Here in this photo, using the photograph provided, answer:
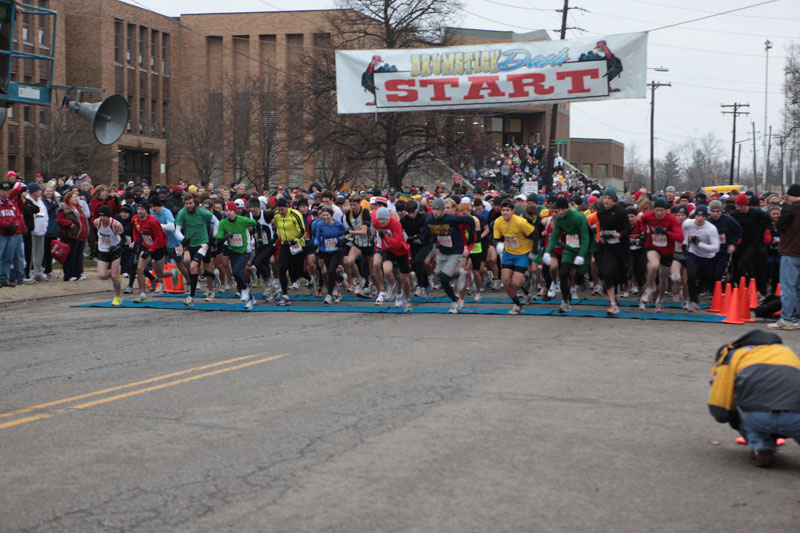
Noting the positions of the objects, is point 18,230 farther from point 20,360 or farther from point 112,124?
point 20,360

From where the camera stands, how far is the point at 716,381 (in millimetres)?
6238

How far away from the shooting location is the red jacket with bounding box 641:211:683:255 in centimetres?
1515

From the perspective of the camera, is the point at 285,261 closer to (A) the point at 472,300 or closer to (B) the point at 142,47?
(A) the point at 472,300

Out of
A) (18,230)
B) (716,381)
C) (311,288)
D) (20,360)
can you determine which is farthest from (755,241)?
(18,230)

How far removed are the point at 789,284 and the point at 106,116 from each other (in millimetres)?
11358

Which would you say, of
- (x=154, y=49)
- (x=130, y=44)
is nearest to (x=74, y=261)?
(x=130, y=44)

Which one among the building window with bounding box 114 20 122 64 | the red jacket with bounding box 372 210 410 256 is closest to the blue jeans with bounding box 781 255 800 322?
the red jacket with bounding box 372 210 410 256

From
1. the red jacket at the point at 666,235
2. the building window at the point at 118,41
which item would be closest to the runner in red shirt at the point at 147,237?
the red jacket at the point at 666,235

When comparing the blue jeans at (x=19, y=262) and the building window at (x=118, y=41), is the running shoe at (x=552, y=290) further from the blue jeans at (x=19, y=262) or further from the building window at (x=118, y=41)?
the building window at (x=118, y=41)

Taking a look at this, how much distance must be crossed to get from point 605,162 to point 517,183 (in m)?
58.7

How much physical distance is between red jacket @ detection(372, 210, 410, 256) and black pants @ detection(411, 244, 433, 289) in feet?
3.92

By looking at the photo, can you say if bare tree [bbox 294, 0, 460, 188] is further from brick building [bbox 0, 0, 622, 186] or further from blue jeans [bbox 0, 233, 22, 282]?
blue jeans [bbox 0, 233, 22, 282]

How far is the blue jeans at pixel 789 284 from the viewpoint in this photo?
1326cm

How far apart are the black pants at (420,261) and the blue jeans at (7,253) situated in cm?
818
